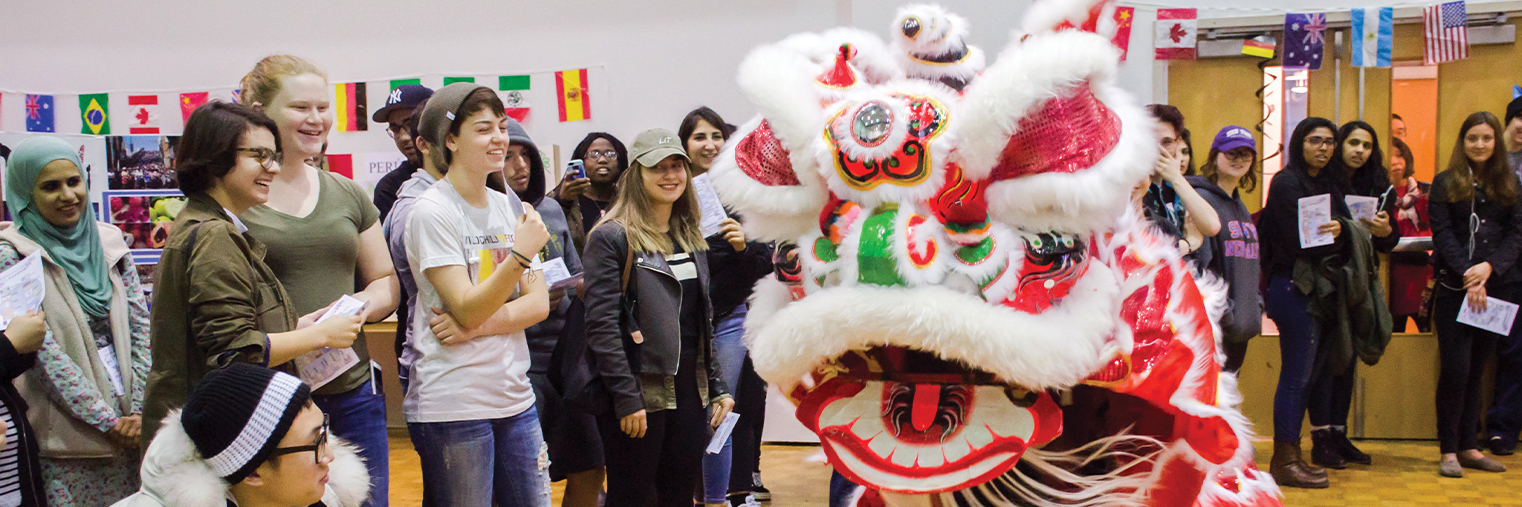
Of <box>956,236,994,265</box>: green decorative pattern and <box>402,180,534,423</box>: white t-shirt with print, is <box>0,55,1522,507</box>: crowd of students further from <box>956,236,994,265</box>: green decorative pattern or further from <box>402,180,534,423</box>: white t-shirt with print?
<box>956,236,994,265</box>: green decorative pattern

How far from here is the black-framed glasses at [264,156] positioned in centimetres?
199

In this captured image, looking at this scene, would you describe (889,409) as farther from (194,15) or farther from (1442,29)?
(194,15)

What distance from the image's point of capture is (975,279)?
1.23 meters

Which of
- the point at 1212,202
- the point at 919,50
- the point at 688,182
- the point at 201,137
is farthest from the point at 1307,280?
the point at 201,137

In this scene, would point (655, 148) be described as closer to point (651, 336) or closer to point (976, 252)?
point (651, 336)

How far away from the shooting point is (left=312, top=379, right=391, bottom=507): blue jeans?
7.24ft

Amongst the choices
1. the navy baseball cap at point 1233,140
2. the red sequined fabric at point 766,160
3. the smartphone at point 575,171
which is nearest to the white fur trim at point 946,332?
the red sequined fabric at point 766,160

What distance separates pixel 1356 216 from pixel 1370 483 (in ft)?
3.48

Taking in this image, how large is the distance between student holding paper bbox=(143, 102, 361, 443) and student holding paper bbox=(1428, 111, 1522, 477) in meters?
4.26

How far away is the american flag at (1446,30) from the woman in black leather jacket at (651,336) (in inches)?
142

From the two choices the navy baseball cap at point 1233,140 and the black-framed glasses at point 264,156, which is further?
the navy baseball cap at point 1233,140

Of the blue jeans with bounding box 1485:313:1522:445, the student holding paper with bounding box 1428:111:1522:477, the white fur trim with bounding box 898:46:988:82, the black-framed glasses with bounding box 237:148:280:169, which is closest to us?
the white fur trim with bounding box 898:46:988:82

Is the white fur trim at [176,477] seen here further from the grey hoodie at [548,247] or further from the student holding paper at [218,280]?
the grey hoodie at [548,247]

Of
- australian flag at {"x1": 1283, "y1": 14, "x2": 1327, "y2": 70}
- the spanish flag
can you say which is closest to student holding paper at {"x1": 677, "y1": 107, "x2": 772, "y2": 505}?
the spanish flag
